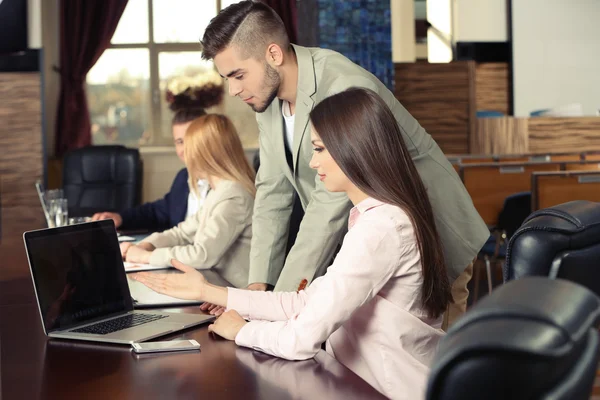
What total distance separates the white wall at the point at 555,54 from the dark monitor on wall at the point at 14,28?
4.58 m

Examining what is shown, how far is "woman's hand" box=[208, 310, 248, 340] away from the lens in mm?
1474

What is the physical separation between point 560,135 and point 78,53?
13.8ft

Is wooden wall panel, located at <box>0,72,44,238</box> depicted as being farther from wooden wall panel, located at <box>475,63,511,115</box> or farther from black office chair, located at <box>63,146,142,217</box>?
A: wooden wall panel, located at <box>475,63,511,115</box>

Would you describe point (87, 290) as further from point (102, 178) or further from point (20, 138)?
point (20, 138)

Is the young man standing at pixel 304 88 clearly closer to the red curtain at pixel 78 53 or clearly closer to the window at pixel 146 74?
the red curtain at pixel 78 53

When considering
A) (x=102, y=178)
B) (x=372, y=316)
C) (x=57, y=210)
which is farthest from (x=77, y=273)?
(x=102, y=178)

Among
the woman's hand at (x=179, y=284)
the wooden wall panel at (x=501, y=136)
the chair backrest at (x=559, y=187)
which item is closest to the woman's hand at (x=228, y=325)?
the woman's hand at (x=179, y=284)

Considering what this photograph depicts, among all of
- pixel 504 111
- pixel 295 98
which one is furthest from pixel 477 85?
pixel 295 98

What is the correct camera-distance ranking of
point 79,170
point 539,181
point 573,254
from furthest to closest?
point 79,170, point 539,181, point 573,254

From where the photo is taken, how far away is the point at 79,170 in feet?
20.3

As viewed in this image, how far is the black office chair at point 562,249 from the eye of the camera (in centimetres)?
105

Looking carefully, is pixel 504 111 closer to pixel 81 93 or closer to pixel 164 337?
pixel 81 93

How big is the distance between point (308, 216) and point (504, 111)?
654cm

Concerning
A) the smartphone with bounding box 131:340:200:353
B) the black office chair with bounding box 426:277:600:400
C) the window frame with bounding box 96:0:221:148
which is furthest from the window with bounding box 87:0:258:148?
the black office chair with bounding box 426:277:600:400
